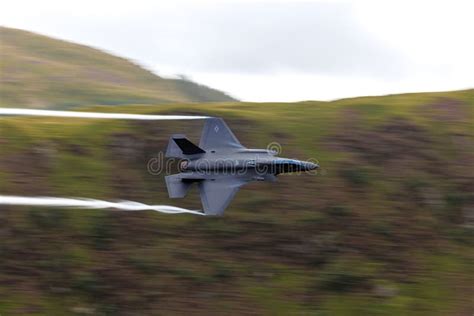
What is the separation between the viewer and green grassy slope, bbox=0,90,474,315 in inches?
1443

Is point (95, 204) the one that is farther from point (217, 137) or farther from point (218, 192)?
point (218, 192)

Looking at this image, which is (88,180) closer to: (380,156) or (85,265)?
(85,265)

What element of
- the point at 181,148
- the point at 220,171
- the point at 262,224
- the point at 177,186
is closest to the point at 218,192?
the point at 220,171

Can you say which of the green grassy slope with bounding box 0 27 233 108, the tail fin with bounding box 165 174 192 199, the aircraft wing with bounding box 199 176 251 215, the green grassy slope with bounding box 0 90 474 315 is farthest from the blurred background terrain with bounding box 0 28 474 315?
the green grassy slope with bounding box 0 27 233 108

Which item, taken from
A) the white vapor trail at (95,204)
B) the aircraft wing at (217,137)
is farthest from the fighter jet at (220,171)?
the white vapor trail at (95,204)

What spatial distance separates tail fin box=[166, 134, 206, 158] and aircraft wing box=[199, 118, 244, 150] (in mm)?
861

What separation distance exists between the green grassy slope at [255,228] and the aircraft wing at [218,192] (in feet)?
19.3

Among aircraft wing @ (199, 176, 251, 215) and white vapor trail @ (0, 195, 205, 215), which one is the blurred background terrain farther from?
aircraft wing @ (199, 176, 251, 215)

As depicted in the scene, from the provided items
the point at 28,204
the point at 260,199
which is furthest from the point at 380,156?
the point at 28,204

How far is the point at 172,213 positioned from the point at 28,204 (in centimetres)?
833

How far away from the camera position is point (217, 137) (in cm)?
3500

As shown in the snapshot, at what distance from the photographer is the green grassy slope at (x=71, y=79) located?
123m

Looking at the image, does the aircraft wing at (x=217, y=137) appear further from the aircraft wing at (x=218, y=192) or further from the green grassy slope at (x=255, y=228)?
the green grassy slope at (x=255, y=228)

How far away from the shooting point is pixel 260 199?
40.4 meters
